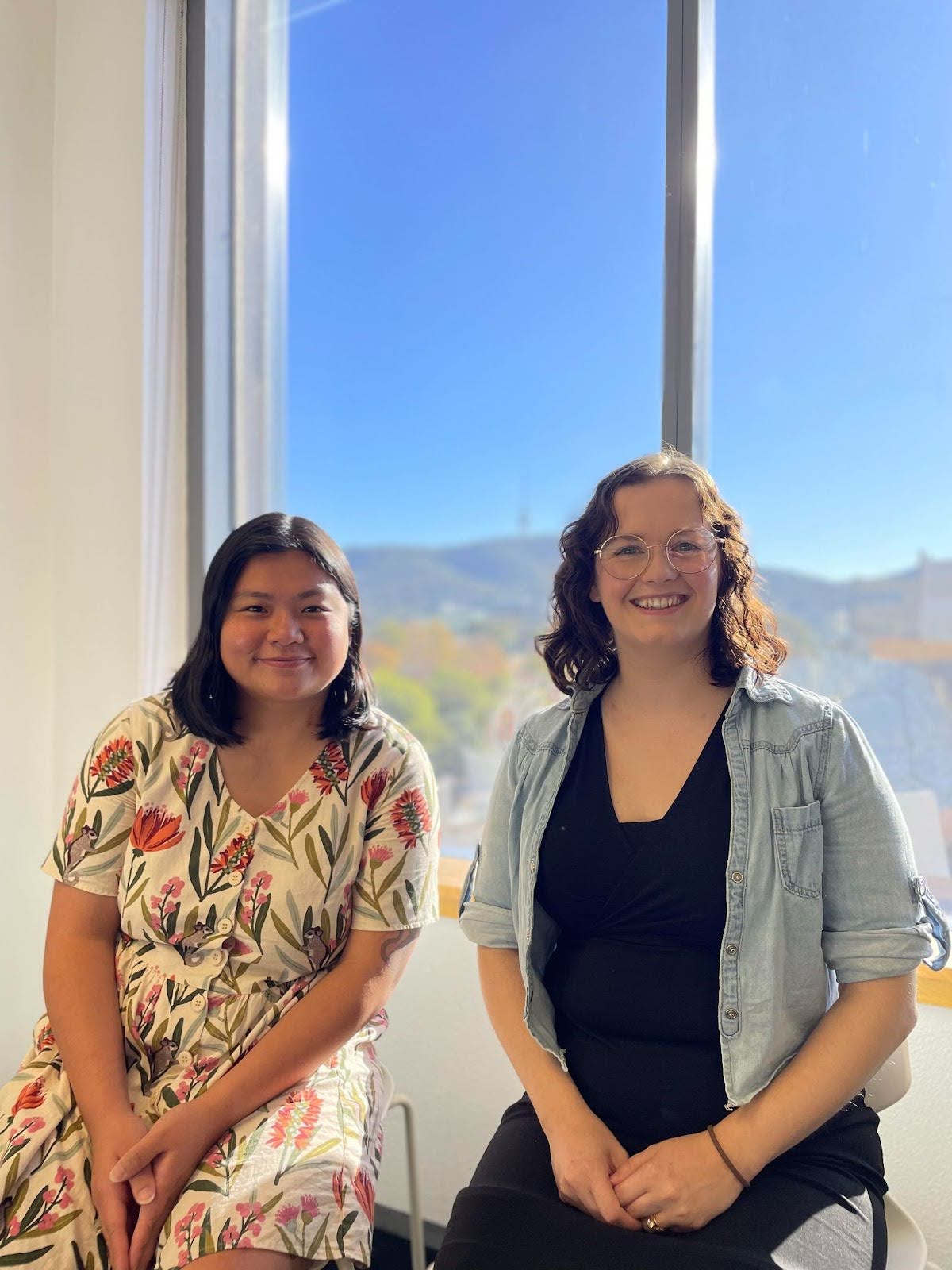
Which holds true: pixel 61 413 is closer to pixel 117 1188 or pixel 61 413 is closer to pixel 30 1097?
pixel 30 1097

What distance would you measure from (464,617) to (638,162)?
1220 mm

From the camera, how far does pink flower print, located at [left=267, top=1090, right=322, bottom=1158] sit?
54.0 inches

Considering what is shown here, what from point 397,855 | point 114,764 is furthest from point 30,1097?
point 397,855

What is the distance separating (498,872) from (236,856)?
0.41 metres

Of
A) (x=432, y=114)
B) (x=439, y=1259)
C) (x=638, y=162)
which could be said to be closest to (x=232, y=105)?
(x=432, y=114)

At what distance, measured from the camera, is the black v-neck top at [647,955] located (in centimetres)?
130

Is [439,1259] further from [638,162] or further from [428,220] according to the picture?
[428,220]

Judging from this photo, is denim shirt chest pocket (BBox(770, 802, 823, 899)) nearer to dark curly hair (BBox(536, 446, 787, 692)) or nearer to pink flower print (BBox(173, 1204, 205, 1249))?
dark curly hair (BBox(536, 446, 787, 692))

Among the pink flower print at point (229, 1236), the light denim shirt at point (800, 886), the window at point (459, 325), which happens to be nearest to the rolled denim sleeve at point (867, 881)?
the light denim shirt at point (800, 886)

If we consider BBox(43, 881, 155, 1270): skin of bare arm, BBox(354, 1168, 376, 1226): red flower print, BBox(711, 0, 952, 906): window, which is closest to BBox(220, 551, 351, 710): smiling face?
BBox(43, 881, 155, 1270): skin of bare arm

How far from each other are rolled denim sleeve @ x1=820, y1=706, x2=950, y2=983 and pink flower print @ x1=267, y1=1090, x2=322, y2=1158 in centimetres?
74

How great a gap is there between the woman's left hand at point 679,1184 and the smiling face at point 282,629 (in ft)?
2.69

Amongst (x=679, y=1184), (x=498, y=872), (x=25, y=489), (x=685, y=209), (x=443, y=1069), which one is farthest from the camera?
(x=25, y=489)

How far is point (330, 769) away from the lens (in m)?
1.63
